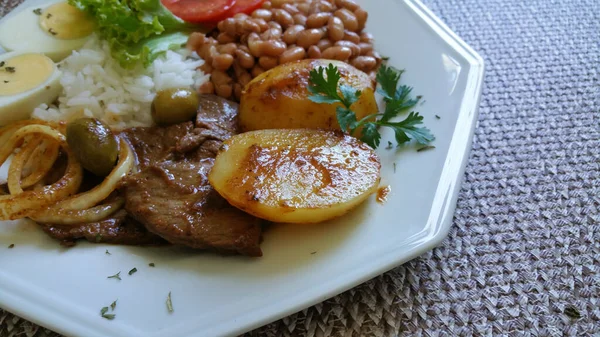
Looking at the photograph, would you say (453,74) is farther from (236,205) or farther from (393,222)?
(236,205)

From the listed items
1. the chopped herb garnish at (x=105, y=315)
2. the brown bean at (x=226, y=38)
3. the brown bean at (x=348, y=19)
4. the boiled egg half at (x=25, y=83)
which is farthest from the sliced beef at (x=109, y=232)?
the brown bean at (x=348, y=19)

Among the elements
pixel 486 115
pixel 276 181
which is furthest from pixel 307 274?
pixel 486 115

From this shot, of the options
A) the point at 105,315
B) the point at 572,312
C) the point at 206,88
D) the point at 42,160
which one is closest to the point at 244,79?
the point at 206,88

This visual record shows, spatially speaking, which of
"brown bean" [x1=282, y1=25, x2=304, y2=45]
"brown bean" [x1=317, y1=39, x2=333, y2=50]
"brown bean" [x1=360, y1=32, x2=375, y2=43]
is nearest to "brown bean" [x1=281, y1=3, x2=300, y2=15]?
"brown bean" [x1=282, y1=25, x2=304, y2=45]

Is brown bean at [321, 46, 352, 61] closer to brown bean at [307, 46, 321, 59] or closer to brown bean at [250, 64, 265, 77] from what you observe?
brown bean at [307, 46, 321, 59]

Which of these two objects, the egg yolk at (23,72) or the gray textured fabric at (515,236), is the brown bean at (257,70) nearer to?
the egg yolk at (23,72)
